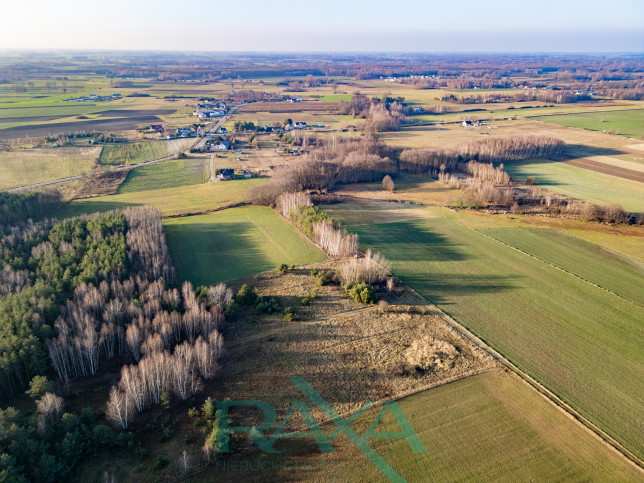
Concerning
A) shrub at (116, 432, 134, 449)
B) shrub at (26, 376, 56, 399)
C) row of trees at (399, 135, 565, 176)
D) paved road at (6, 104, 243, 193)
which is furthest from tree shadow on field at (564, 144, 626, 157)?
shrub at (26, 376, 56, 399)

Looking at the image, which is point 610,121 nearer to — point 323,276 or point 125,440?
point 323,276

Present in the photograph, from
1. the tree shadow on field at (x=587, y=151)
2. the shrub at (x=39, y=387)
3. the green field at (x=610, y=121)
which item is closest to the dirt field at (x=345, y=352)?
the shrub at (x=39, y=387)

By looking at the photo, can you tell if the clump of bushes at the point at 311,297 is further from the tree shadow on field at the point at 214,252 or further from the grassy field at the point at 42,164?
the grassy field at the point at 42,164

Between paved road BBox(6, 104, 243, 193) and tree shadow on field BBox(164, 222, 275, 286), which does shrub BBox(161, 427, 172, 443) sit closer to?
tree shadow on field BBox(164, 222, 275, 286)

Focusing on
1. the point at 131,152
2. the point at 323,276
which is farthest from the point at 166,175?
the point at 323,276

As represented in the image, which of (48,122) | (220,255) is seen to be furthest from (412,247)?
(48,122)
